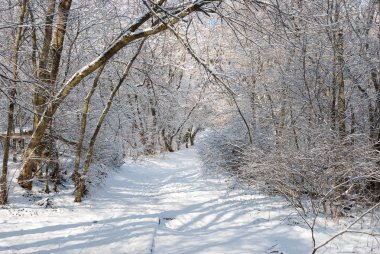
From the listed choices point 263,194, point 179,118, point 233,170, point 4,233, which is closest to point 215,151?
point 233,170

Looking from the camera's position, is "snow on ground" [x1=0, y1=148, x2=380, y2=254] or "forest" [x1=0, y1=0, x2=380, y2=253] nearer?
"forest" [x1=0, y1=0, x2=380, y2=253]

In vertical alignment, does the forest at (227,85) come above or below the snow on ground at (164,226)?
above

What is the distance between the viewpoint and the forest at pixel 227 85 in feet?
14.7

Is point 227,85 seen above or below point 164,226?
above

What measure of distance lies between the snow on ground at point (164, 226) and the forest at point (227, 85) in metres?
0.61

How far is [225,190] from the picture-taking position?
1136 cm

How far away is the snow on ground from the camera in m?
5.59

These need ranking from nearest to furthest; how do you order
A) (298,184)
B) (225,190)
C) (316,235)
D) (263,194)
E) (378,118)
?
(316,235)
(298,184)
(378,118)
(263,194)
(225,190)

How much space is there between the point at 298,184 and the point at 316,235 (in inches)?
51.6

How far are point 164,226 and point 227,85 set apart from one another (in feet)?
13.7

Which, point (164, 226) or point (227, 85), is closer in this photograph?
point (227, 85)

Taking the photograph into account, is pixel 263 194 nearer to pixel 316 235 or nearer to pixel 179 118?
pixel 316 235

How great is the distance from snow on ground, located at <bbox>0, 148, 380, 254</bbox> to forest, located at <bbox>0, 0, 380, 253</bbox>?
2.01ft

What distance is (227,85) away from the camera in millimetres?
4066
